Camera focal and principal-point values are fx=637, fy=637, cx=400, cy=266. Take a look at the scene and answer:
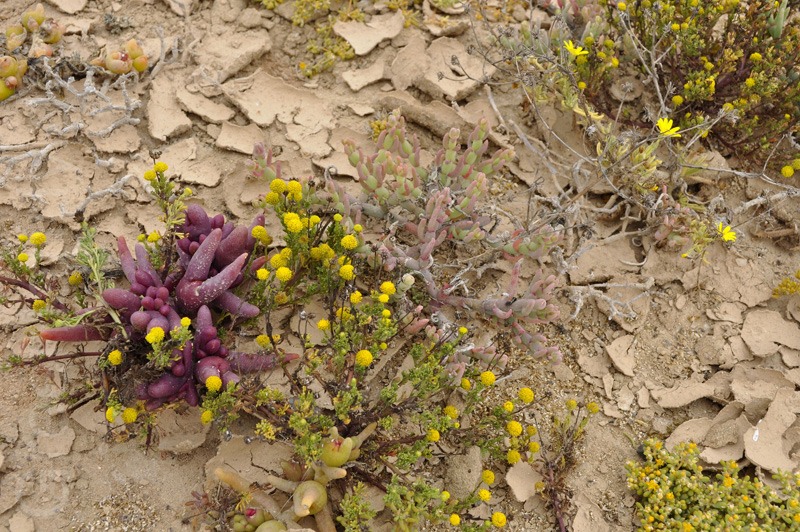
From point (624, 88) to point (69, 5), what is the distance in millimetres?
3616

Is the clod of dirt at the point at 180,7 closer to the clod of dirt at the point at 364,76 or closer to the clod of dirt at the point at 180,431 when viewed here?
the clod of dirt at the point at 364,76

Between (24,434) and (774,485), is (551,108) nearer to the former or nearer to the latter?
(774,485)

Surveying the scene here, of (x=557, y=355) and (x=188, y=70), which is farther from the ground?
(x=188, y=70)

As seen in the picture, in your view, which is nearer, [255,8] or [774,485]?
[774,485]

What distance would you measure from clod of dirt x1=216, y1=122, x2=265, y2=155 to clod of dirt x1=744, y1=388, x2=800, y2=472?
3133mm

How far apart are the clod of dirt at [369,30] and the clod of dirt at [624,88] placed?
1.48 meters

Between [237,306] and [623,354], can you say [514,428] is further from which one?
[237,306]

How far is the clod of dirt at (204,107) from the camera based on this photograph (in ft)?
12.7

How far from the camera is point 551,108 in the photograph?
13.7 ft

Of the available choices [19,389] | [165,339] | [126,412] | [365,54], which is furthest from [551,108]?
[19,389]

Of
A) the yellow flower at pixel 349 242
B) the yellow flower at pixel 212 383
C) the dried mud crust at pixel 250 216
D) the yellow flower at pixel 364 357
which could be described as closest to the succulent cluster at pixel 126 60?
the dried mud crust at pixel 250 216

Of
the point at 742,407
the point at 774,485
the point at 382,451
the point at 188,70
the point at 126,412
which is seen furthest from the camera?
the point at 188,70

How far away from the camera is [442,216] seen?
332 cm

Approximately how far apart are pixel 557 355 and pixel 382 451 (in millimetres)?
1020
